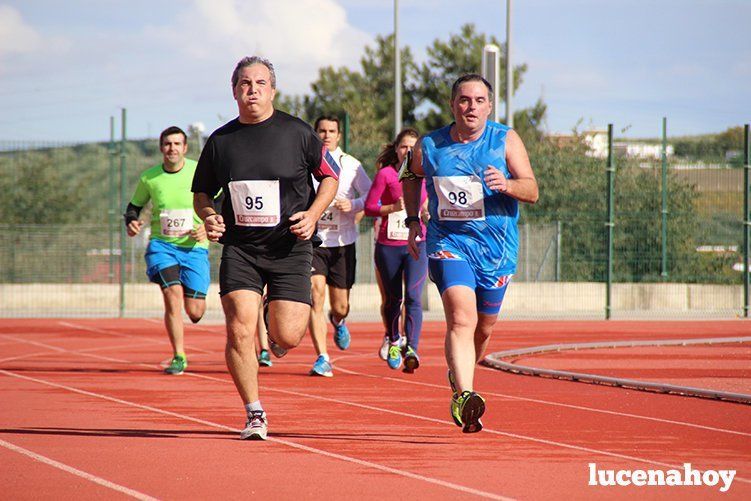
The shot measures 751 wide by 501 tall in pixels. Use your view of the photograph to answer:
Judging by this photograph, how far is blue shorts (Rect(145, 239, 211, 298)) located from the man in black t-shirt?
3957 mm

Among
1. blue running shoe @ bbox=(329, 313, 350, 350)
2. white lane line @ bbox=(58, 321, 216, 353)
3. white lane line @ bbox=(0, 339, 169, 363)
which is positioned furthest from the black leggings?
white lane line @ bbox=(0, 339, 169, 363)

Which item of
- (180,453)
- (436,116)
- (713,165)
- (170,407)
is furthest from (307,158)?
(436,116)

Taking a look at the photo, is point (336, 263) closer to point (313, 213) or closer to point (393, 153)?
point (393, 153)

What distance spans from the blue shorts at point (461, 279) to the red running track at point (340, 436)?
32.9 inches

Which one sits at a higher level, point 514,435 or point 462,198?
point 462,198

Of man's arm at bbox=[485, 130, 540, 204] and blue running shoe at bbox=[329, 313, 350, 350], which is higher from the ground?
man's arm at bbox=[485, 130, 540, 204]

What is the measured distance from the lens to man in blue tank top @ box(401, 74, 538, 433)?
7.57 m

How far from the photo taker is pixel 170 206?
11.7 meters

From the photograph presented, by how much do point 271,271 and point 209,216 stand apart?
516 mm

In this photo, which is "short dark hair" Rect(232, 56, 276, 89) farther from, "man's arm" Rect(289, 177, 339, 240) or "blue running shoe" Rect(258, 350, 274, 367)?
"blue running shoe" Rect(258, 350, 274, 367)

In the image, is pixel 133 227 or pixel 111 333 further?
pixel 111 333

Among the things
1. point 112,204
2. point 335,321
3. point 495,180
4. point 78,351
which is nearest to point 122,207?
point 112,204

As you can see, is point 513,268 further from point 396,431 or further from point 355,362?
point 355,362

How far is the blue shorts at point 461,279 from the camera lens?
759 cm
